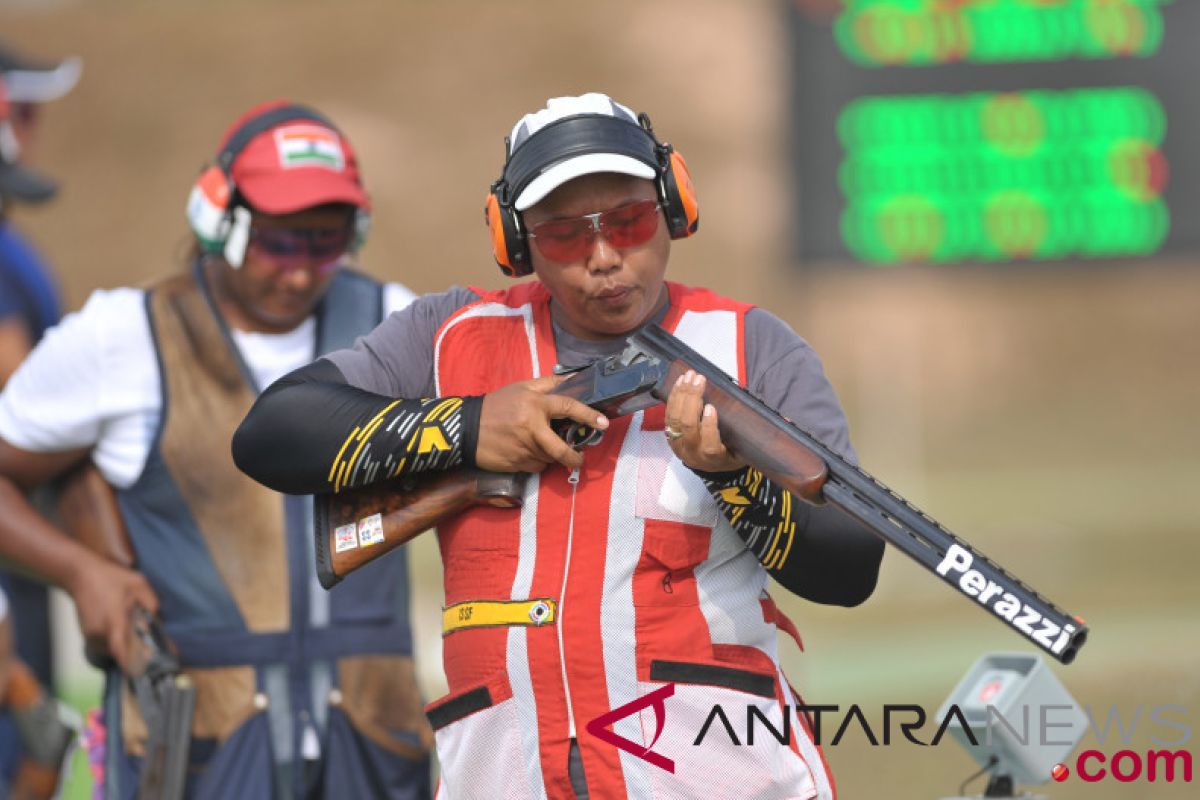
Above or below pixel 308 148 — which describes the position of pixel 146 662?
below

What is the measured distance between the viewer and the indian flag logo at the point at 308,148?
4.18 m

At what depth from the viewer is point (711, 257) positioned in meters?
15.4

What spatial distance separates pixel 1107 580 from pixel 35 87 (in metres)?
7.00

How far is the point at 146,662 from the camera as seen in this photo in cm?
396

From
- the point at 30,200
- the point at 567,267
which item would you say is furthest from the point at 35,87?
the point at 567,267

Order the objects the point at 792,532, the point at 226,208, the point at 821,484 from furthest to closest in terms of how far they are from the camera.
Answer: the point at 226,208 → the point at 792,532 → the point at 821,484

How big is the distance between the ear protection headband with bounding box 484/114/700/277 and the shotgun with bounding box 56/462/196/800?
141 cm

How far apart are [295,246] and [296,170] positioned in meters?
0.16

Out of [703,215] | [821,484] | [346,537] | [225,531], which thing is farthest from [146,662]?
[703,215]

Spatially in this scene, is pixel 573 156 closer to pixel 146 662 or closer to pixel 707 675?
pixel 707 675

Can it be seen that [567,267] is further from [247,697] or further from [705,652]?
[247,697]

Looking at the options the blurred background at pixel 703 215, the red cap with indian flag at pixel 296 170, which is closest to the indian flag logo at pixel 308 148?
the red cap with indian flag at pixel 296 170

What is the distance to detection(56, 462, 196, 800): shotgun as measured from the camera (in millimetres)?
3918

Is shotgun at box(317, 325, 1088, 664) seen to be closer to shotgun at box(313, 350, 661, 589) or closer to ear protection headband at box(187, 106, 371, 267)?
shotgun at box(313, 350, 661, 589)
